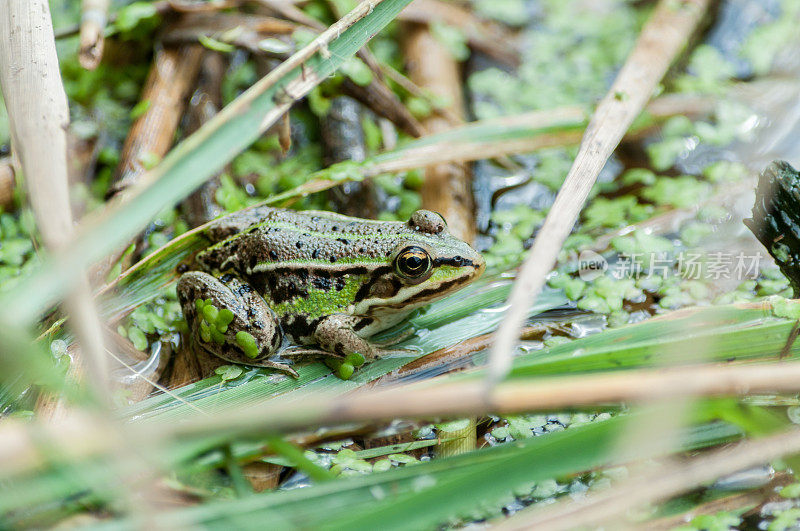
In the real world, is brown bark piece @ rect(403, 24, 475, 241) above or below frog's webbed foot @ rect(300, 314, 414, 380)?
above

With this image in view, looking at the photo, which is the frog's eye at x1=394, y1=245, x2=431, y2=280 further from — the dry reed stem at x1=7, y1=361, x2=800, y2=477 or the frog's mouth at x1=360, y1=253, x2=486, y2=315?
the dry reed stem at x1=7, y1=361, x2=800, y2=477

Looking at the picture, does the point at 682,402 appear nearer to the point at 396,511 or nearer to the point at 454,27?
the point at 396,511

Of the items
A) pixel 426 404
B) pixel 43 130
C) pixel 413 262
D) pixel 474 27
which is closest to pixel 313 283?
pixel 413 262

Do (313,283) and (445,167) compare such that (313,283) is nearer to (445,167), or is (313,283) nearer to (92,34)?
(445,167)

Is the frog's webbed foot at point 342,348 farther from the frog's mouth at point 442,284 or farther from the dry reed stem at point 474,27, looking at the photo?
the dry reed stem at point 474,27

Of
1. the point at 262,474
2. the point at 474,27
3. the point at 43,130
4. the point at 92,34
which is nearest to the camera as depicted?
the point at 43,130

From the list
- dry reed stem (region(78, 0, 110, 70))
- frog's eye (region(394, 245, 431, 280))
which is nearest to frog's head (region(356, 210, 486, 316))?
frog's eye (region(394, 245, 431, 280))

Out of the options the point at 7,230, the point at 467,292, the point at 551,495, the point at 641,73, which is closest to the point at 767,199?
the point at 641,73
